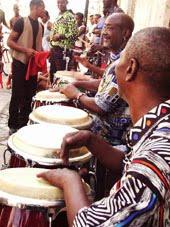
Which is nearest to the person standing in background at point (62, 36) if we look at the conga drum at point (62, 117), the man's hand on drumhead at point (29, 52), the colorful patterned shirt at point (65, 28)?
the colorful patterned shirt at point (65, 28)

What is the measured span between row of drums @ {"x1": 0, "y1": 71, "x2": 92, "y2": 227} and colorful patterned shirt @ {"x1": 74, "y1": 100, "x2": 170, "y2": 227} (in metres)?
0.40

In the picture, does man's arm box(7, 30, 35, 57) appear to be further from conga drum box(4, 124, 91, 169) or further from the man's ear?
the man's ear

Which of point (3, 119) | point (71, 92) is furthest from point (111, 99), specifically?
Result: point (3, 119)

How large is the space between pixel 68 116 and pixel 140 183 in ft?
5.91

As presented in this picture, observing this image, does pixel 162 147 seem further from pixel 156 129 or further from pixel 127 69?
pixel 127 69

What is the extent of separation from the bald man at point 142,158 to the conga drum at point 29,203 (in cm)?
7

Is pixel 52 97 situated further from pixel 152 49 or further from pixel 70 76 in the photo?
pixel 152 49

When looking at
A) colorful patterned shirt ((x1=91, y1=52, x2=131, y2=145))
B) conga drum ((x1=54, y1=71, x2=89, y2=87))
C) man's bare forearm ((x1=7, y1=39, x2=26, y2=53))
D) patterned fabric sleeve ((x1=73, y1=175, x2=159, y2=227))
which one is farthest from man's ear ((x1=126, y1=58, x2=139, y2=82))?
man's bare forearm ((x1=7, y1=39, x2=26, y2=53))

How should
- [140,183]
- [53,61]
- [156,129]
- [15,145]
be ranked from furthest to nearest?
1. [53,61]
2. [15,145]
3. [156,129]
4. [140,183]

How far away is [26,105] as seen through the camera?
605 centimetres

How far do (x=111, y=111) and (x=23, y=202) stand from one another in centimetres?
138

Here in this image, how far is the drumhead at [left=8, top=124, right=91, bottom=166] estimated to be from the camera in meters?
2.29

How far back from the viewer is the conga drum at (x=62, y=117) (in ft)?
9.84

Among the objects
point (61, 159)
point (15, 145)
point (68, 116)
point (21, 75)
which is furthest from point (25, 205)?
point (21, 75)
